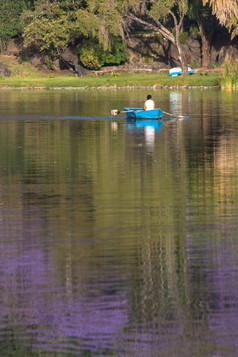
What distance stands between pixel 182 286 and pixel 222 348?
231cm

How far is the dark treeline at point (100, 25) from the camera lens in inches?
3091

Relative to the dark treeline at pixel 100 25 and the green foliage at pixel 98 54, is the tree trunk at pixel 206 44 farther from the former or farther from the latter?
the green foliage at pixel 98 54

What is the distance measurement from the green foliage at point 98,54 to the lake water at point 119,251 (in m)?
53.3

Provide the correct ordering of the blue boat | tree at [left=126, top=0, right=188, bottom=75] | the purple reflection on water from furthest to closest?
tree at [left=126, top=0, right=188, bottom=75], the blue boat, the purple reflection on water

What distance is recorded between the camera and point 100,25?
7888 cm

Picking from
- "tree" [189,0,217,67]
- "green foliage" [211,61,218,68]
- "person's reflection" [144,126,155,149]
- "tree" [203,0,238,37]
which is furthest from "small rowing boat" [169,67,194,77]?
"person's reflection" [144,126,155,149]

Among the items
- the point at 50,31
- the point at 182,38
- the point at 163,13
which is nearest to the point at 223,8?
the point at 163,13

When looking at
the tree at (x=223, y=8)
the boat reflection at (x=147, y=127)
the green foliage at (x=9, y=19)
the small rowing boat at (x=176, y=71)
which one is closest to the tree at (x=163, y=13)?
the small rowing boat at (x=176, y=71)

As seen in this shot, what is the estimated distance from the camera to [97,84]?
7800 centimetres

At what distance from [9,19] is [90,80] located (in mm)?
16399

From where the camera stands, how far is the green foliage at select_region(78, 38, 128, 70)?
3280 inches

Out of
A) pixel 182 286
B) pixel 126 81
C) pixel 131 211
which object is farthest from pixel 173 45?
pixel 182 286

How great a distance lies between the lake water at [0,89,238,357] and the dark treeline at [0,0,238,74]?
49274 millimetres

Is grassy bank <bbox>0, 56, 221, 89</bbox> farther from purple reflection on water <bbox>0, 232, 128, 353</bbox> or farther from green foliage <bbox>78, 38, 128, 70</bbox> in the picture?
purple reflection on water <bbox>0, 232, 128, 353</bbox>
